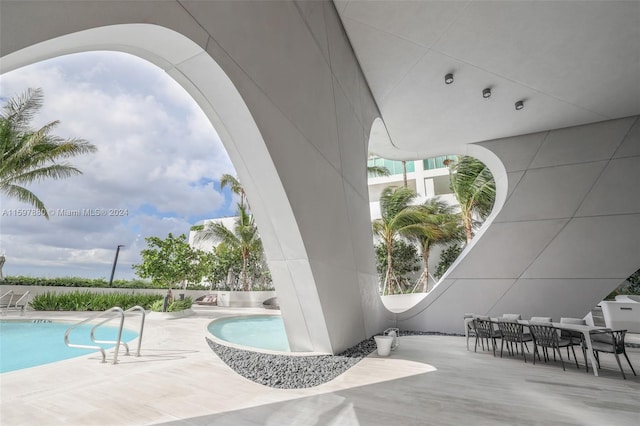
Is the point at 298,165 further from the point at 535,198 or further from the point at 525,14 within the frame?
the point at 535,198

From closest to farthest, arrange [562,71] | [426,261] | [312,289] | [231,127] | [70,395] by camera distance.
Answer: [70,395] → [231,127] → [312,289] → [562,71] → [426,261]

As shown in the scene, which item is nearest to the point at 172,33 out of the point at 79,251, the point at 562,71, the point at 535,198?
the point at 562,71

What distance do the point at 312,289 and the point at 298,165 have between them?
1.91 metres

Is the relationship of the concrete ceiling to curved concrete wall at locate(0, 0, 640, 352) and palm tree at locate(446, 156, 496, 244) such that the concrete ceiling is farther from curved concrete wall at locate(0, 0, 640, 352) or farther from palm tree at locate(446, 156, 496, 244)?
palm tree at locate(446, 156, 496, 244)

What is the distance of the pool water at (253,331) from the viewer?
7246 millimetres

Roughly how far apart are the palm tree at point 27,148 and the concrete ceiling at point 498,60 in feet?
31.1

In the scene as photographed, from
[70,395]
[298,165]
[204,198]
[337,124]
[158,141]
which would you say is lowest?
[70,395]

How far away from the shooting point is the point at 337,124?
5668 millimetres

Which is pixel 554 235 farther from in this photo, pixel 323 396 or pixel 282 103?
pixel 282 103

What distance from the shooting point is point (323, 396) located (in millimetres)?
3203

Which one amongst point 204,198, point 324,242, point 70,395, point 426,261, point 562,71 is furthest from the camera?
point 204,198

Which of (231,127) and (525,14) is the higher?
(525,14)

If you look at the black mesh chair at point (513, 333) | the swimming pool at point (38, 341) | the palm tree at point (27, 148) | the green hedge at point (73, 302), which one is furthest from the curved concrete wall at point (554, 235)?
the green hedge at point (73, 302)

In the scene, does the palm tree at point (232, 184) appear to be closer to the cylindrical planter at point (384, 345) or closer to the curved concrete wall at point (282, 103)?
the curved concrete wall at point (282, 103)
